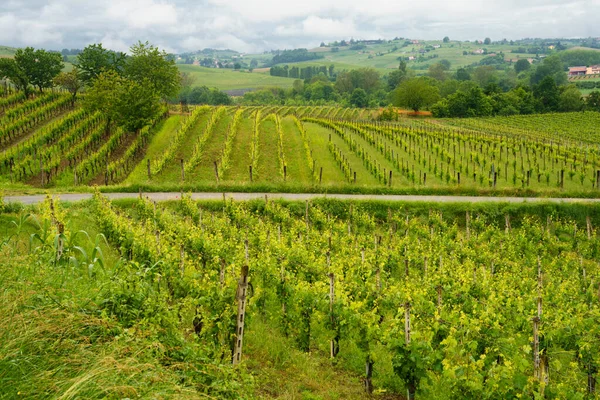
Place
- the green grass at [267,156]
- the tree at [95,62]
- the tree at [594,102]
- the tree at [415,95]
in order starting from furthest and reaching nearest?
1. the tree at [415,95]
2. the tree at [594,102]
3. the tree at [95,62]
4. the green grass at [267,156]

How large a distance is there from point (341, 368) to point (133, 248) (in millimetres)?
5934

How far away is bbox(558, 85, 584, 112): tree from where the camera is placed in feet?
284

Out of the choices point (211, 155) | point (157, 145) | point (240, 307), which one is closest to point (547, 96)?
point (211, 155)

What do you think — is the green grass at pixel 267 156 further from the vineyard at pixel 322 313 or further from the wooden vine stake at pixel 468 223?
the vineyard at pixel 322 313

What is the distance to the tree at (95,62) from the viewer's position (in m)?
56.2

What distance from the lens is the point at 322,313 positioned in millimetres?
9258

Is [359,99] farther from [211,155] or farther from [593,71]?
[593,71]

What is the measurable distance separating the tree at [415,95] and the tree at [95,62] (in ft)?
168

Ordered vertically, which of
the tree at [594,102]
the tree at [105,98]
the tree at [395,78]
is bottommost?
the tree at [594,102]

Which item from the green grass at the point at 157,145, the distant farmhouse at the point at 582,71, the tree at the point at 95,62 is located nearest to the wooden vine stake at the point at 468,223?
the green grass at the point at 157,145

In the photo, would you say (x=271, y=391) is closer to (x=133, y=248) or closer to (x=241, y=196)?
(x=133, y=248)

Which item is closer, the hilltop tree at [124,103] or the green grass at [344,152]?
the green grass at [344,152]

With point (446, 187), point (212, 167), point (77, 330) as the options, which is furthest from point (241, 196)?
point (77, 330)

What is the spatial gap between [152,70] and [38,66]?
14.8m
